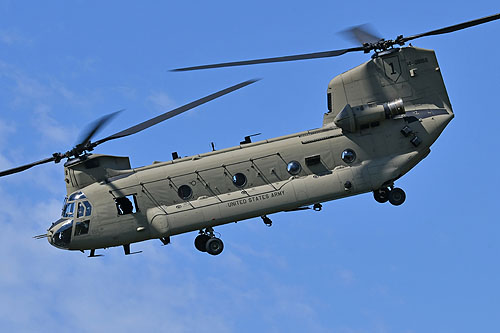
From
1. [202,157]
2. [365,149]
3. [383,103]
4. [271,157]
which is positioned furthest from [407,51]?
[202,157]

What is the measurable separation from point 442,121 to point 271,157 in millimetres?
8171

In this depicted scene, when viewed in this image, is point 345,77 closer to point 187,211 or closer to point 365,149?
point 365,149

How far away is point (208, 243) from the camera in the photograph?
37219 millimetres

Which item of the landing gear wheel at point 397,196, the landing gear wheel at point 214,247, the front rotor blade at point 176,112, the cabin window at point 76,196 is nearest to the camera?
the front rotor blade at point 176,112

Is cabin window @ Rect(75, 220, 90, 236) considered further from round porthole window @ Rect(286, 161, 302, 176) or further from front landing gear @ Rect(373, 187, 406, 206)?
front landing gear @ Rect(373, 187, 406, 206)

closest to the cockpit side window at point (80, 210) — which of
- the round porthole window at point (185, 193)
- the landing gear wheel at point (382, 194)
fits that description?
the round porthole window at point (185, 193)

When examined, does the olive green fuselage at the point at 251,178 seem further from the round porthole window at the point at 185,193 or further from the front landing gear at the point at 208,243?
the front landing gear at the point at 208,243

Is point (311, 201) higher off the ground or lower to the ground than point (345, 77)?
lower

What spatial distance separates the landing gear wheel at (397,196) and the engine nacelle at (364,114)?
11.3ft

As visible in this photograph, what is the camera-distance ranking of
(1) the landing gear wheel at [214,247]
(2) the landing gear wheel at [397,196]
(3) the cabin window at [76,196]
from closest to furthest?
(3) the cabin window at [76,196]
(1) the landing gear wheel at [214,247]
(2) the landing gear wheel at [397,196]

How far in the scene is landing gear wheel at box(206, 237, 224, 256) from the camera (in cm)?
3722

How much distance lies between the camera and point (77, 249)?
36906 millimetres

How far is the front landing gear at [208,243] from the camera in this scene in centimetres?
Result: 3722

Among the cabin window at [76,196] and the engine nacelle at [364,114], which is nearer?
the engine nacelle at [364,114]
